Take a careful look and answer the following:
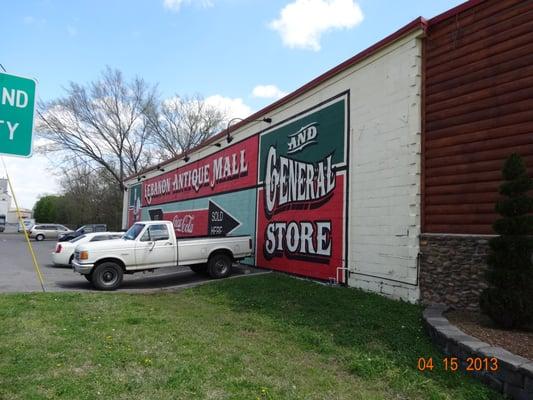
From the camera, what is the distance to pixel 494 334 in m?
5.94

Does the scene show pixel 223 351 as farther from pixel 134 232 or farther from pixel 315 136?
pixel 134 232

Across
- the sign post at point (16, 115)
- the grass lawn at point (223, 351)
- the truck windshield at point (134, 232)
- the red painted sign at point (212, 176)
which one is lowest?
the grass lawn at point (223, 351)

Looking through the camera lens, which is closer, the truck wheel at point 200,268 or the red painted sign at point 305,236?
the red painted sign at point 305,236

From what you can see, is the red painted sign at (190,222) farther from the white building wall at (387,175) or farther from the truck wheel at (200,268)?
the white building wall at (387,175)

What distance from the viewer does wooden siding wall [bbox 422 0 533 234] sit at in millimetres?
7625

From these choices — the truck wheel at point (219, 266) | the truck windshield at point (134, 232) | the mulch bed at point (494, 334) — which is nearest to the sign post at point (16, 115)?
the mulch bed at point (494, 334)

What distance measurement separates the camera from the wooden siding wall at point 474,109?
25.0 feet

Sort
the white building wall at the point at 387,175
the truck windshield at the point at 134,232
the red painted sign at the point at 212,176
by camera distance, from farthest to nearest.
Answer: the red painted sign at the point at 212,176 → the truck windshield at the point at 134,232 → the white building wall at the point at 387,175

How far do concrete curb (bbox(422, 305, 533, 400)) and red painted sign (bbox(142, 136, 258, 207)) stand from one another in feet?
38.1

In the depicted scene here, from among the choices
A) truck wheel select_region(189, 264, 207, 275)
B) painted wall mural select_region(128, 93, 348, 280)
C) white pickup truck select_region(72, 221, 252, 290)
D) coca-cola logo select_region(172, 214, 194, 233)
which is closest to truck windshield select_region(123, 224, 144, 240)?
white pickup truck select_region(72, 221, 252, 290)

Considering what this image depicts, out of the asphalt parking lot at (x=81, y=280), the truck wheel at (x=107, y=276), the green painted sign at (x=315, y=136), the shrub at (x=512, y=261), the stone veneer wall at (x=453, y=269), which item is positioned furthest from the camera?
the asphalt parking lot at (x=81, y=280)

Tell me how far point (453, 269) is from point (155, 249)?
340 inches

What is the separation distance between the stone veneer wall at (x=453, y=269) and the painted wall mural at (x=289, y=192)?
303 cm

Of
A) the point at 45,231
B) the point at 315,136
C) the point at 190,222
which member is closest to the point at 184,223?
the point at 190,222
